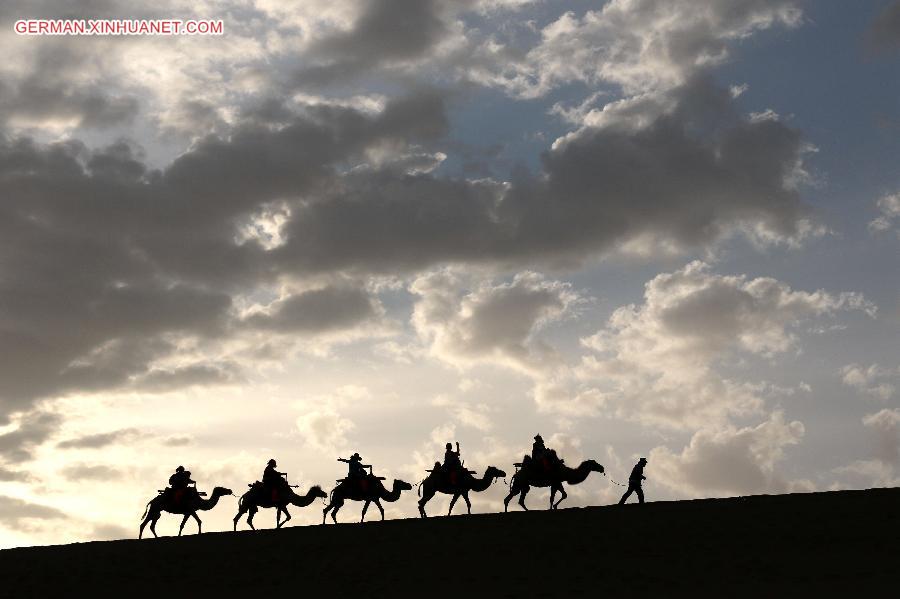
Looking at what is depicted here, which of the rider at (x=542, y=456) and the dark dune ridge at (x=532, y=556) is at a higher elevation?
the rider at (x=542, y=456)

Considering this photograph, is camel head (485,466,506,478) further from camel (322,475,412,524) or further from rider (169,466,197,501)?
rider (169,466,197,501)

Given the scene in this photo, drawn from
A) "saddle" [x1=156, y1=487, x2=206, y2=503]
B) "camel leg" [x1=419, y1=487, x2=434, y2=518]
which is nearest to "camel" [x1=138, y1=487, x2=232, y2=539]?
"saddle" [x1=156, y1=487, x2=206, y2=503]

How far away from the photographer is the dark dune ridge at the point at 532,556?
2055 centimetres

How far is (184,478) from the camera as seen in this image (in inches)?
1219

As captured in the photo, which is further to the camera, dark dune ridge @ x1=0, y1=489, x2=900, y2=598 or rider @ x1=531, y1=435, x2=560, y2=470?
rider @ x1=531, y1=435, x2=560, y2=470

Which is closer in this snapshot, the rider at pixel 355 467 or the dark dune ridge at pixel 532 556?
the dark dune ridge at pixel 532 556

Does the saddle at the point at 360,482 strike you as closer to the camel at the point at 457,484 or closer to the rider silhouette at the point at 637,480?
the camel at the point at 457,484

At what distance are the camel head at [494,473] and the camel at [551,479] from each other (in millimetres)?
569

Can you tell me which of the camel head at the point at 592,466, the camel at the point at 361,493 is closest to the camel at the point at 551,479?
the camel head at the point at 592,466

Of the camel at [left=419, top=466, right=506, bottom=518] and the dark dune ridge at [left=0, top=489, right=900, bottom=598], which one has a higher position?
the camel at [left=419, top=466, right=506, bottom=518]

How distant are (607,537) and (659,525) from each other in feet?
5.03

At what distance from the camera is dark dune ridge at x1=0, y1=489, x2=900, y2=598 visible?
20.5 m

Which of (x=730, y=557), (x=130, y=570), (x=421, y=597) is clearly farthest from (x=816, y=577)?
(x=130, y=570)

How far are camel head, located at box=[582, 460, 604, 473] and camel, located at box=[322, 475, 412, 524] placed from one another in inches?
196
